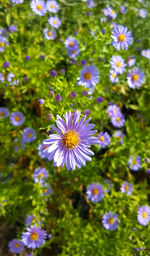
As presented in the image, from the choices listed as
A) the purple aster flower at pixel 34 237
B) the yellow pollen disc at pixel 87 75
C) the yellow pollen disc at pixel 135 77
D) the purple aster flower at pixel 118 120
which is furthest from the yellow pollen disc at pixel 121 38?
the purple aster flower at pixel 34 237

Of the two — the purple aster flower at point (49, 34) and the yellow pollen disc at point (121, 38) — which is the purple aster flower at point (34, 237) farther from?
the purple aster flower at point (49, 34)

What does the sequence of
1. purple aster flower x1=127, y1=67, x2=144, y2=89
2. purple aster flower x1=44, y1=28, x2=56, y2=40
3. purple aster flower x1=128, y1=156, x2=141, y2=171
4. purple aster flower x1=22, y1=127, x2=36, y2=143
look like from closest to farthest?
purple aster flower x1=128, y1=156, x2=141, y2=171
purple aster flower x1=22, y1=127, x2=36, y2=143
purple aster flower x1=127, y1=67, x2=144, y2=89
purple aster flower x1=44, y1=28, x2=56, y2=40

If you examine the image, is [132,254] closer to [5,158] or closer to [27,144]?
[27,144]

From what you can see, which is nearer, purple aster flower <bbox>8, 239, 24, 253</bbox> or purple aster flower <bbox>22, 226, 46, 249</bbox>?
purple aster flower <bbox>22, 226, 46, 249</bbox>

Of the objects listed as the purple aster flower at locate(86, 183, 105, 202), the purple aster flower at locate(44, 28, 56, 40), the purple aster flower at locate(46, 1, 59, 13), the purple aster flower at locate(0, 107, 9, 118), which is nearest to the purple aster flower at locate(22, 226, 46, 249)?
the purple aster flower at locate(86, 183, 105, 202)

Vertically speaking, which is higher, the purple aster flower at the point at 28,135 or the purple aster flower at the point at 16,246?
the purple aster flower at the point at 28,135

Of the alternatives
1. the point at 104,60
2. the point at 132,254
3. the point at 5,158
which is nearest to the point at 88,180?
the point at 132,254

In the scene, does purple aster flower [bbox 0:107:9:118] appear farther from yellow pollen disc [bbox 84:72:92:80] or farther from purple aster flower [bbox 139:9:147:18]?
purple aster flower [bbox 139:9:147:18]
